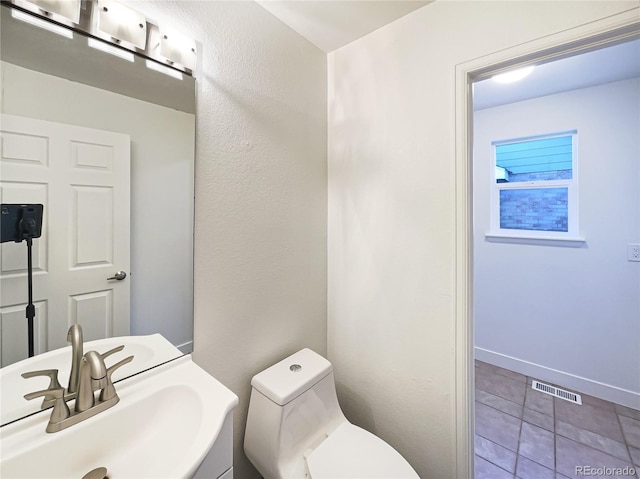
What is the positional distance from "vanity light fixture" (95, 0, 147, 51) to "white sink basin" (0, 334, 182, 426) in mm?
948

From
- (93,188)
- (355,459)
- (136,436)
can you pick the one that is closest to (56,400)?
(136,436)

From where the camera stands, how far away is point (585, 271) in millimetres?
2209

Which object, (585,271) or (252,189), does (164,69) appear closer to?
(252,189)

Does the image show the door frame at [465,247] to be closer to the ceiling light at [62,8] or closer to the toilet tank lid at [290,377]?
the toilet tank lid at [290,377]

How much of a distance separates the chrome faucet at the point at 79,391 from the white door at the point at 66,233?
8 centimetres

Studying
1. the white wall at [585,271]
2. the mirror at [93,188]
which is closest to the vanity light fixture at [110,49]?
the mirror at [93,188]

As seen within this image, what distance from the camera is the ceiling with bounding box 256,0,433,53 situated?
1246 millimetres

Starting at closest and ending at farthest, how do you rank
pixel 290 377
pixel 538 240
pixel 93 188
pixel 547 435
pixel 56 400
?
pixel 56 400
pixel 93 188
pixel 290 377
pixel 547 435
pixel 538 240

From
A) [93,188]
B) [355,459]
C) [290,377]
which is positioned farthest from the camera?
[290,377]

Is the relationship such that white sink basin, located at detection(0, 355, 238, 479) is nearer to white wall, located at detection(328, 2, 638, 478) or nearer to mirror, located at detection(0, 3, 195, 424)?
mirror, located at detection(0, 3, 195, 424)

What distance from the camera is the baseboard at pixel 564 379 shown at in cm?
208

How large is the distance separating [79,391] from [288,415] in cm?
71

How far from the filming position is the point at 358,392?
5.12ft

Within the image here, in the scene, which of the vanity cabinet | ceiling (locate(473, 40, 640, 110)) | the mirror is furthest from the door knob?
ceiling (locate(473, 40, 640, 110))
